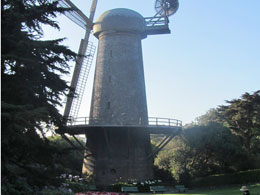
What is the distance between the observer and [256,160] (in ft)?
84.3

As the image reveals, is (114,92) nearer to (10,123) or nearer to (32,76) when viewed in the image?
(32,76)

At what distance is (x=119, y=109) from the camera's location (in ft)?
75.0

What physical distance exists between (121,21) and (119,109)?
6.73 m

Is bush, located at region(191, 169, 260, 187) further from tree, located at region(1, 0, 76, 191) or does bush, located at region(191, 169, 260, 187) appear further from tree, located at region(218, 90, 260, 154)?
tree, located at region(1, 0, 76, 191)

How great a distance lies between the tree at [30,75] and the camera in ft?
25.7

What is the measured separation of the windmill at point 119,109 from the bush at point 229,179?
5.29 m

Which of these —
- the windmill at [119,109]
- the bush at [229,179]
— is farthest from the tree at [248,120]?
the windmill at [119,109]

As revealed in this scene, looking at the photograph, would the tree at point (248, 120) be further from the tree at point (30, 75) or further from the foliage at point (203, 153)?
the tree at point (30, 75)

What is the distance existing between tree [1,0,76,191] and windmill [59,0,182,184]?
1179 cm

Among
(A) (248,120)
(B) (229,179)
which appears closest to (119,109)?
(B) (229,179)

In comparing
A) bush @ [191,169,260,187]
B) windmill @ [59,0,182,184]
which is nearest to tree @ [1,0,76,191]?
windmill @ [59,0,182,184]

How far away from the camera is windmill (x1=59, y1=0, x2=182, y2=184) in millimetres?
22250

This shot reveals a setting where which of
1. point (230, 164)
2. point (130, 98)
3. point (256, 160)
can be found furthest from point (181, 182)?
point (130, 98)

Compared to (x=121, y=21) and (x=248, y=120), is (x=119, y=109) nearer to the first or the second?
(x=121, y=21)
